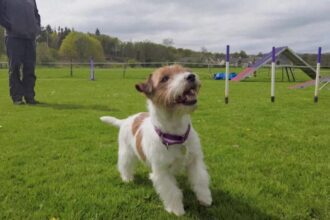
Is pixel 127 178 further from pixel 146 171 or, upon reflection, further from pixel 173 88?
pixel 173 88

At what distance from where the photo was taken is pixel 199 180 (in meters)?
3.68

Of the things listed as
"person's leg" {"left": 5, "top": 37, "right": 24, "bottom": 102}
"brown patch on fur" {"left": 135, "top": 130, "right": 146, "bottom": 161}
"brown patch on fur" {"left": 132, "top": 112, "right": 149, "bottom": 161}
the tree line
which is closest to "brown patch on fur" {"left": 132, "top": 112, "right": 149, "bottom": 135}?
"brown patch on fur" {"left": 132, "top": 112, "right": 149, "bottom": 161}

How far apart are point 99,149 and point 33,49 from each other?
6.60 m

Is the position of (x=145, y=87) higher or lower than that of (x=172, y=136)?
higher

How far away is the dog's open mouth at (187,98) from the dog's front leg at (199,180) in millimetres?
658

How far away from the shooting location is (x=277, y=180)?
171 inches

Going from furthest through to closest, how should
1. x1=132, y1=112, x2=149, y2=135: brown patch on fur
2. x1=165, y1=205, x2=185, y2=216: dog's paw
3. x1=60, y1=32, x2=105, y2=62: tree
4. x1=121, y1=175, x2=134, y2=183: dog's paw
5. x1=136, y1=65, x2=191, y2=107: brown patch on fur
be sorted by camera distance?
x1=60, y1=32, x2=105, y2=62: tree
x1=121, y1=175, x2=134, y2=183: dog's paw
x1=132, y1=112, x2=149, y2=135: brown patch on fur
x1=165, y1=205, x2=185, y2=216: dog's paw
x1=136, y1=65, x2=191, y2=107: brown patch on fur

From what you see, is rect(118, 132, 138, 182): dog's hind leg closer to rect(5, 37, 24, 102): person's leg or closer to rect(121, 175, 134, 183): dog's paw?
rect(121, 175, 134, 183): dog's paw

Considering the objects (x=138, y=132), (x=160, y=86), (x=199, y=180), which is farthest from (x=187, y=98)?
(x=138, y=132)

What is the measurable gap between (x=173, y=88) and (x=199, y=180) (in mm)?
1026

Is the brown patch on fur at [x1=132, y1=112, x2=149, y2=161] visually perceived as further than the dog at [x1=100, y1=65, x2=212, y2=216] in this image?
Yes

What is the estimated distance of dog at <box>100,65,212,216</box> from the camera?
3383mm

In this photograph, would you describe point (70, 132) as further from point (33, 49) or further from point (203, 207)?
point (33, 49)

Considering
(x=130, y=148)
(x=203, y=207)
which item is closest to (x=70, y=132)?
(x=130, y=148)
